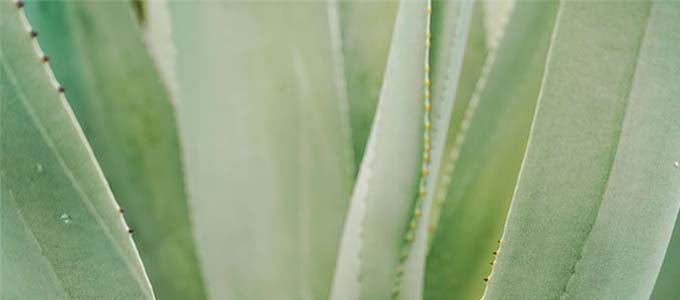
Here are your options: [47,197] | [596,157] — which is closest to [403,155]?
[596,157]

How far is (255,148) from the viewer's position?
72 centimetres

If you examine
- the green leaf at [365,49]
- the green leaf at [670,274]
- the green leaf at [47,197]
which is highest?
the green leaf at [365,49]

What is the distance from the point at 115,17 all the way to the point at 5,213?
35 cm

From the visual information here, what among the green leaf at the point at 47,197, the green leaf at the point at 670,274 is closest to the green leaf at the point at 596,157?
the green leaf at the point at 670,274

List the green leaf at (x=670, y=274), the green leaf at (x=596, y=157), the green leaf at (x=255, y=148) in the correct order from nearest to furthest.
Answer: the green leaf at (x=596, y=157) → the green leaf at (x=670, y=274) → the green leaf at (x=255, y=148)

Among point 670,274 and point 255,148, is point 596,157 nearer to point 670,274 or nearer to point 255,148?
point 670,274

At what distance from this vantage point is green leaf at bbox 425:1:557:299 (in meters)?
0.70

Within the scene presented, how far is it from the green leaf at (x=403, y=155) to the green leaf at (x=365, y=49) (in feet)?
0.72

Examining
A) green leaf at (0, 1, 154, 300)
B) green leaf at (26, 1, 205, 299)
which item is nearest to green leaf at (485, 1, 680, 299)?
green leaf at (0, 1, 154, 300)

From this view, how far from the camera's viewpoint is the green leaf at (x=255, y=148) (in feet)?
2.35

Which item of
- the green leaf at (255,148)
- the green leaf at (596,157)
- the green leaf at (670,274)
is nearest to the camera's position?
the green leaf at (596,157)

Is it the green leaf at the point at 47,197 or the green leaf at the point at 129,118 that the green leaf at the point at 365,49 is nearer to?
the green leaf at the point at 129,118

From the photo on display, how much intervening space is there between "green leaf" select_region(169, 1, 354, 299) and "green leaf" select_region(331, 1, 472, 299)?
15 cm

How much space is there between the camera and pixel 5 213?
459mm
